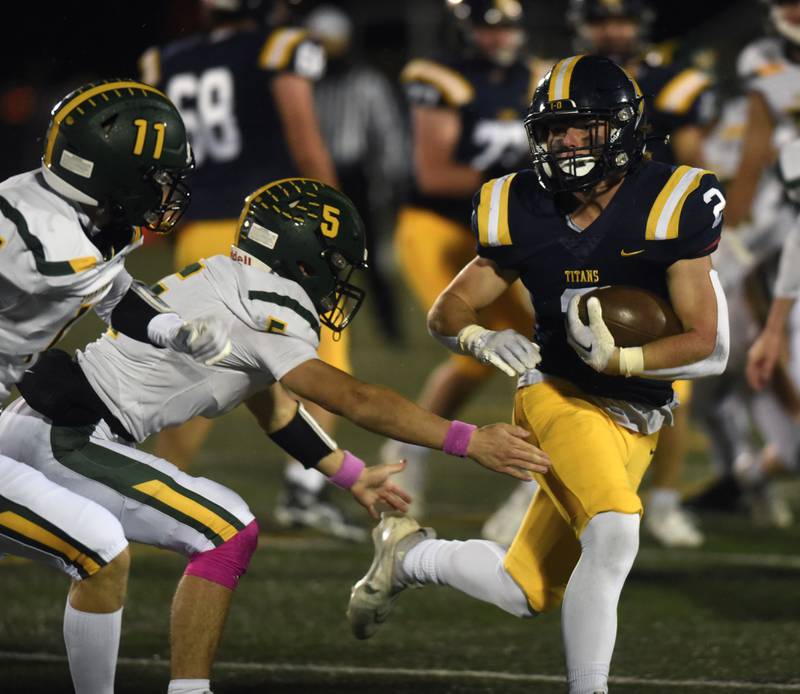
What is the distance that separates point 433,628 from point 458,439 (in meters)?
1.33

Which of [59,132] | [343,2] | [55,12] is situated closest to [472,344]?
[59,132]

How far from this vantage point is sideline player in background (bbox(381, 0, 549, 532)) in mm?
6453

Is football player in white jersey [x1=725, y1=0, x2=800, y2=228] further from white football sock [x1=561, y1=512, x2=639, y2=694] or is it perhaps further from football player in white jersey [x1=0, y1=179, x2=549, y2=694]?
white football sock [x1=561, y1=512, x2=639, y2=694]

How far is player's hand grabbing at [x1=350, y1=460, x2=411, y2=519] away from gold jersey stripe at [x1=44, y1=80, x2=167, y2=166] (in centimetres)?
103

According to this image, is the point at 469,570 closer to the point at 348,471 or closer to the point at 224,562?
the point at 348,471

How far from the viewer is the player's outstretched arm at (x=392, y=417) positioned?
11.2 ft

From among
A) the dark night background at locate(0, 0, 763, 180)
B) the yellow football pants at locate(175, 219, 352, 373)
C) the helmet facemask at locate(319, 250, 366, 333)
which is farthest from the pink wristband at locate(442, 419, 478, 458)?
the dark night background at locate(0, 0, 763, 180)

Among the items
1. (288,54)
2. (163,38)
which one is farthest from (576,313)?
(163,38)

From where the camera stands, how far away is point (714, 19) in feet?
55.0

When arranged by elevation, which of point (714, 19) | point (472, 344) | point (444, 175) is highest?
point (472, 344)

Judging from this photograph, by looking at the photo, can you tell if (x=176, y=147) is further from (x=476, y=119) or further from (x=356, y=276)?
(x=356, y=276)

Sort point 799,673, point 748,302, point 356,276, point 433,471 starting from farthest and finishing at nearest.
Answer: point 356,276
point 433,471
point 748,302
point 799,673

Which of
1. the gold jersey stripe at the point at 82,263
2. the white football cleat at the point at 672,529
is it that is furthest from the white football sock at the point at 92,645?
the white football cleat at the point at 672,529

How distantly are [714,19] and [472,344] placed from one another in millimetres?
13923
